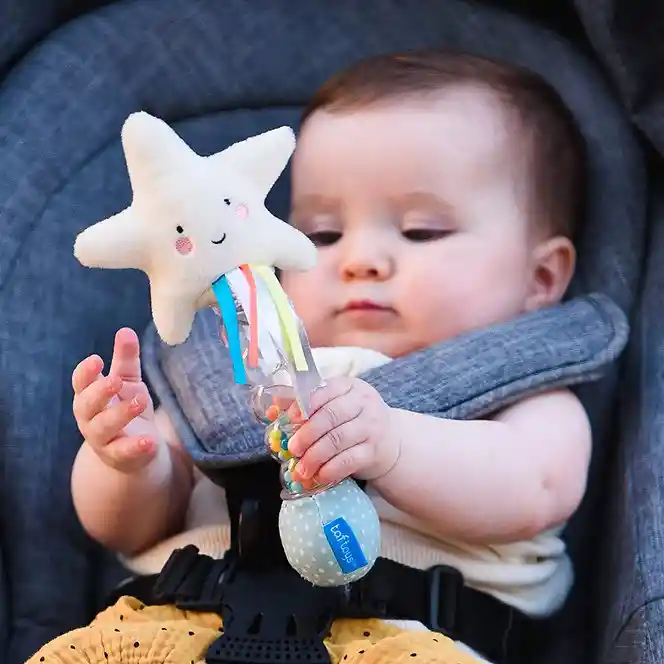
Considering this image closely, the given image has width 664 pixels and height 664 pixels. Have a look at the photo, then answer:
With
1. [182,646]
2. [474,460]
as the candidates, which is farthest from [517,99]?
[182,646]

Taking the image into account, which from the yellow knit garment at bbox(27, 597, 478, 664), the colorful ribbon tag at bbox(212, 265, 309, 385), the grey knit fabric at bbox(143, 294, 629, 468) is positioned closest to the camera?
the colorful ribbon tag at bbox(212, 265, 309, 385)

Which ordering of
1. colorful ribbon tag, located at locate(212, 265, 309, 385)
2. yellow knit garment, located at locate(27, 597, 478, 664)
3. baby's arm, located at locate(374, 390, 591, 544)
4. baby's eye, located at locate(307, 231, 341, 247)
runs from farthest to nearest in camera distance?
baby's eye, located at locate(307, 231, 341, 247) < baby's arm, located at locate(374, 390, 591, 544) < yellow knit garment, located at locate(27, 597, 478, 664) < colorful ribbon tag, located at locate(212, 265, 309, 385)

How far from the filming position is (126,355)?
39.0 inches

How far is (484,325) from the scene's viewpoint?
1.28 m

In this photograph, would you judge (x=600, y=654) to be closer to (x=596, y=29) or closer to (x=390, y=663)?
(x=390, y=663)

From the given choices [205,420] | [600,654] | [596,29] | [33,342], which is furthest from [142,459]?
[596,29]

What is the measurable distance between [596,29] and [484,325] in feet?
1.28

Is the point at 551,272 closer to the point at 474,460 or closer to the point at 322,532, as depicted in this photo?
the point at 474,460

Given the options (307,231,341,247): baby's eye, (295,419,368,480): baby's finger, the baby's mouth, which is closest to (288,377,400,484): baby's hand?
(295,419,368,480): baby's finger

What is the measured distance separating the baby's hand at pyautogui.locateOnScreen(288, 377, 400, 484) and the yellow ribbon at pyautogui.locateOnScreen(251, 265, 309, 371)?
55 millimetres

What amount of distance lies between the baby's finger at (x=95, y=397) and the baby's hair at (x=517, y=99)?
1.64 ft

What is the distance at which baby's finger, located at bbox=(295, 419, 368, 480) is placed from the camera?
88 cm

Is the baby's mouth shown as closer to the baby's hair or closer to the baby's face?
the baby's face

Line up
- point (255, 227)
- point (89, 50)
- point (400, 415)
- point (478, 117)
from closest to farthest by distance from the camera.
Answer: point (255, 227) < point (400, 415) < point (478, 117) < point (89, 50)
